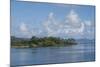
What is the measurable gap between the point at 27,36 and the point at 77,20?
81 cm

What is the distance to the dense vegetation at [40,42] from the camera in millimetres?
3143

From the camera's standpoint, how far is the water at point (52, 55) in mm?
3141

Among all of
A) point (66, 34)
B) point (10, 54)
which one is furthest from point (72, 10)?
point (10, 54)

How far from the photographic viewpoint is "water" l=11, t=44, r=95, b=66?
10.3 ft

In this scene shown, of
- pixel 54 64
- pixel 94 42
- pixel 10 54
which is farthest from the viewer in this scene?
pixel 94 42

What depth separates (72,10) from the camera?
3.41m

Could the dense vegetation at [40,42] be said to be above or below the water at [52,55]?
above

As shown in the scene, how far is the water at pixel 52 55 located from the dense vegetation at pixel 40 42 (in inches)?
2.3

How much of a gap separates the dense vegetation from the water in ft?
0.19

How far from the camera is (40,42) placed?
3264 mm

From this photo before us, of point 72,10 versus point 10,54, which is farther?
point 72,10

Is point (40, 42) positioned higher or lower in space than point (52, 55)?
higher

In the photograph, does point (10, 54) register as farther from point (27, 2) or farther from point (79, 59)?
point (79, 59)

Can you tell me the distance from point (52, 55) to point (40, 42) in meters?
0.26
